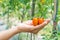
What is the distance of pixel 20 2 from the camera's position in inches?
53.5

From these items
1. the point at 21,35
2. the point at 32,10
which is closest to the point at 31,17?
the point at 32,10

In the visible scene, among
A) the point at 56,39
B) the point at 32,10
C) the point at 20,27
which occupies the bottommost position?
the point at 56,39

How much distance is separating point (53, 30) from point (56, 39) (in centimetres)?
8

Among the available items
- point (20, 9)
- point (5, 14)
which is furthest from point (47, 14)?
point (5, 14)

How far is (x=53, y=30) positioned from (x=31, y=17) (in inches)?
8.2

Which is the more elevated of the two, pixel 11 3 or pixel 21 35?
pixel 11 3

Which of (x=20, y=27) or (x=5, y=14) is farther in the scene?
(x=5, y=14)

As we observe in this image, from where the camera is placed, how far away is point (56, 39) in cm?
133

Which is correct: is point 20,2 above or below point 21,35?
above

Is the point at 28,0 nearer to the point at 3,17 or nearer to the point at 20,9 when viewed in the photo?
the point at 20,9

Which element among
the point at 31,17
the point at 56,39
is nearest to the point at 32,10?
the point at 31,17

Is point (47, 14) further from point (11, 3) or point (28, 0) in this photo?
point (11, 3)

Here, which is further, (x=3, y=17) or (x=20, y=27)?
(x=3, y=17)

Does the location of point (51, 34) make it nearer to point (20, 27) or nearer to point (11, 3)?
point (20, 27)
